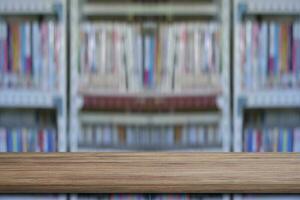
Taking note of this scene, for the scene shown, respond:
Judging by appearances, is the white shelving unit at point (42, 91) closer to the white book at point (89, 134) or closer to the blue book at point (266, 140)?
the white book at point (89, 134)

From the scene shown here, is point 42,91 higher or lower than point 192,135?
higher

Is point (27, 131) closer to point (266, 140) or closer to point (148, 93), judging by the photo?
point (148, 93)

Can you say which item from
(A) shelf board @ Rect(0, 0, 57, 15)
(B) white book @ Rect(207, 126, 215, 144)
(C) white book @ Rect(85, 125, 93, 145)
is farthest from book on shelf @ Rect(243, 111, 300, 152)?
(A) shelf board @ Rect(0, 0, 57, 15)

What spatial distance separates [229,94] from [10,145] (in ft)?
2.17

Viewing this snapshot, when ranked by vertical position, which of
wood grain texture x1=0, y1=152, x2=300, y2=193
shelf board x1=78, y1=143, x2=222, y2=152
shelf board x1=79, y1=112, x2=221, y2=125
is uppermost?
shelf board x1=79, y1=112, x2=221, y2=125

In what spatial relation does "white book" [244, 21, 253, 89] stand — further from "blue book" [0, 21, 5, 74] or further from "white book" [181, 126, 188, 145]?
"blue book" [0, 21, 5, 74]

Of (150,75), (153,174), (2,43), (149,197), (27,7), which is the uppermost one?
(27,7)

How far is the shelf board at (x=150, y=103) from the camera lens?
1.21 m

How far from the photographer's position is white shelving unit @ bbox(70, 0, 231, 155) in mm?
1224

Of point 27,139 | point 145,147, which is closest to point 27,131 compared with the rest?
point 27,139

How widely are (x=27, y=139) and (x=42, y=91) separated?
0.15m

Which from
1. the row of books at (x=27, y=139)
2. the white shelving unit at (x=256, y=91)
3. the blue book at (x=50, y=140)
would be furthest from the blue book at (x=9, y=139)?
the white shelving unit at (x=256, y=91)

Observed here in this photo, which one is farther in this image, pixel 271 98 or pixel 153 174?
pixel 271 98

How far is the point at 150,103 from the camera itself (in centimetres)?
121
